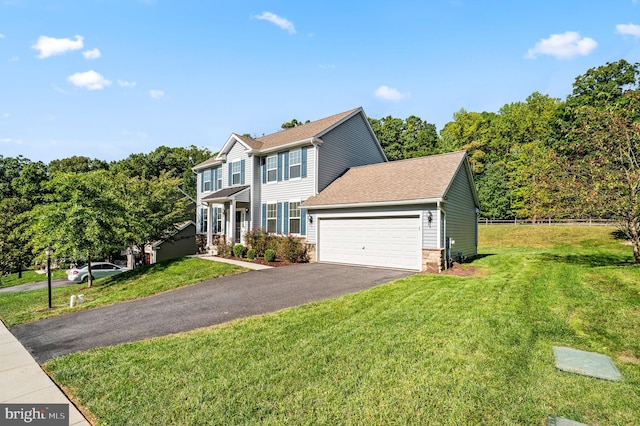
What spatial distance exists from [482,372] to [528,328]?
236cm

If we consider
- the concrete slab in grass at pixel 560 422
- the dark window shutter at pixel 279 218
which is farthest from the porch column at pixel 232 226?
the concrete slab in grass at pixel 560 422

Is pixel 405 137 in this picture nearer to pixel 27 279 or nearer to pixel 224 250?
pixel 224 250

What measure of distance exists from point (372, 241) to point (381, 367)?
984 centimetres

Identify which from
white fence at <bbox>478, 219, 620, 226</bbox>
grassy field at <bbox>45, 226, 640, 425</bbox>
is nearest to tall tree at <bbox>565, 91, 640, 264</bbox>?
grassy field at <bbox>45, 226, 640, 425</bbox>

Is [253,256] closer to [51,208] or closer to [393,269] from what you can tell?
[393,269]

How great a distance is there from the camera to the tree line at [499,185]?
38.5ft

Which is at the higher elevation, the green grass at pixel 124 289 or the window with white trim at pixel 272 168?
the window with white trim at pixel 272 168

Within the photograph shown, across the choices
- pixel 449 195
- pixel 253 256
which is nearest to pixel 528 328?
pixel 449 195

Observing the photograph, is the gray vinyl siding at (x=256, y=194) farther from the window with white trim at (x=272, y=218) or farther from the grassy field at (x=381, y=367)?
the grassy field at (x=381, y=367)

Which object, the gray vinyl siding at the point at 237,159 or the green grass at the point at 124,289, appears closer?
the green grass at the point at 124,289

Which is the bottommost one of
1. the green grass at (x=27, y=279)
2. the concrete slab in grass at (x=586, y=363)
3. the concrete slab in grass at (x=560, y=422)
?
the green grass at (x=27, y=279)

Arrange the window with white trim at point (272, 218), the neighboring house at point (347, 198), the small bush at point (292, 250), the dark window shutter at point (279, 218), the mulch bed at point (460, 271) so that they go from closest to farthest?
the mulch bed at point (460, 271) < the neighboring house at point (347, 198) < the small bush at point (292, 250) < the dark window shutter at point (279, 218) < the window with white trim at point (272, 218)

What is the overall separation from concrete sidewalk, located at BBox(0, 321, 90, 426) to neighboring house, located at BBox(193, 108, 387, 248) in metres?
12.0

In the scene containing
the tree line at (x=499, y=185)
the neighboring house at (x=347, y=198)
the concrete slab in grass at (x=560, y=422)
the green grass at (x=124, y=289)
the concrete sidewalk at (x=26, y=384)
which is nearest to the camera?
the concrete slab in grass at (x=560, y=422)
